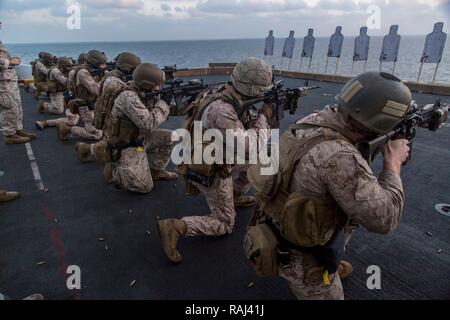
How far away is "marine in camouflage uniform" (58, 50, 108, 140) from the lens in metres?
6.27

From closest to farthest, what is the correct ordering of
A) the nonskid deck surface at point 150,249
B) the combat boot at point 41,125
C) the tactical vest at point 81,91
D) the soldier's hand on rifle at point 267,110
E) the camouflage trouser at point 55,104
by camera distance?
the nonskid deck surface at point 150,249 < the soldier's hand on rifle at point 267,110 < the tactical vest at point 81,91 < the combat boot at point 41,125 < the camouflage trouser at point 55,104

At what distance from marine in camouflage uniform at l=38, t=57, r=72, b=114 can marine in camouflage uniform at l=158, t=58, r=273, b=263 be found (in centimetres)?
687

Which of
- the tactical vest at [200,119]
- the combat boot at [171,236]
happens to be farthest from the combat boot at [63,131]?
the combat boot at [171,236]

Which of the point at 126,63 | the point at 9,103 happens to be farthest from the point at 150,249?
the point at 9,103

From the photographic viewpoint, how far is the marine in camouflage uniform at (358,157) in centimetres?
164

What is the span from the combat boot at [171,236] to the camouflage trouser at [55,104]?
7.69m

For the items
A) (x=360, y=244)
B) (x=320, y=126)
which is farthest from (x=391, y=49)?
(x=320, y=126)

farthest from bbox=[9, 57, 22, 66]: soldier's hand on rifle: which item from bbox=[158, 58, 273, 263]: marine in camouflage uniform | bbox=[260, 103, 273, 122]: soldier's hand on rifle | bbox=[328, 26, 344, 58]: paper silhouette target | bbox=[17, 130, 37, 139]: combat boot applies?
bbox=[328, 26, 344, 58]: paper silhouette target

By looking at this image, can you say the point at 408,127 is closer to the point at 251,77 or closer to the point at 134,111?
the point at 251,77

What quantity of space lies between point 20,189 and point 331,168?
4.26 metres

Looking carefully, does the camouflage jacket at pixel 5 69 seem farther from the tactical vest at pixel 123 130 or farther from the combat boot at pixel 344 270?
the combat boot at pixel 344 270

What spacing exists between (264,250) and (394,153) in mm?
974

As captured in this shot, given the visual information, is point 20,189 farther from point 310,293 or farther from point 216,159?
point 310,293

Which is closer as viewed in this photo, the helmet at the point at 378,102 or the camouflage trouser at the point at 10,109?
the helmet at the point at 378,102
